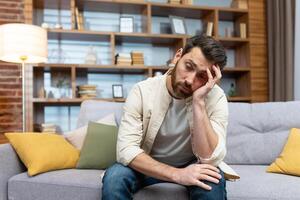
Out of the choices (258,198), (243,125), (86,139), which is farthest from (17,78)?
(258,198)

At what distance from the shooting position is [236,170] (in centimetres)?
193

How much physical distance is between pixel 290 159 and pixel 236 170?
297 mm

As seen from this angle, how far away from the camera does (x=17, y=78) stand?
3.52 meters

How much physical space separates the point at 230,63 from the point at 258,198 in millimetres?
3025

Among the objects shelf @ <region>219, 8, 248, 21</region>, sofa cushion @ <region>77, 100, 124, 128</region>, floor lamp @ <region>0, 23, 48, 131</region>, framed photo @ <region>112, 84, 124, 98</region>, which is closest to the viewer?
sofa cushion @ <region>77, 100, 124, 128</region>

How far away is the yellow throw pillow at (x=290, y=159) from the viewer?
1.84 m

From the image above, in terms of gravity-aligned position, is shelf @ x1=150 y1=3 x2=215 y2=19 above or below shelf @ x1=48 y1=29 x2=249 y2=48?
above

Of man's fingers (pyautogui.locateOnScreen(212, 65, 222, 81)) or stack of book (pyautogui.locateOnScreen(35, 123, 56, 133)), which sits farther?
stack of book (pyautogui.locateOnScreen(35, 123, 56, 133))

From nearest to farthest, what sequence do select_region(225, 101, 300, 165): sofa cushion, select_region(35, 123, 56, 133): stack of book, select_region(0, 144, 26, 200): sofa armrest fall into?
1. select_region(0, 144, 26, 200): sofa armrest
2. select_region(225, 101, 300, 165): sofa cushion
3. select_region(35, 123, 56, 133): stack of book

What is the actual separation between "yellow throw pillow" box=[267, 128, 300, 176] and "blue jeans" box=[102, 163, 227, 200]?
63 cm

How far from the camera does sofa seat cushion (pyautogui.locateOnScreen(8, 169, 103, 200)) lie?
1.70 metres

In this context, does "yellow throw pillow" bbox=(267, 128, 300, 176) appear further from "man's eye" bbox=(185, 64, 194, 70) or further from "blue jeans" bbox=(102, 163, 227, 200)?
"man's eye" bbox=(185, 64, 194, 70)

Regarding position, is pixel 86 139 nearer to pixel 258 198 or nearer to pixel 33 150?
pixel 33 150

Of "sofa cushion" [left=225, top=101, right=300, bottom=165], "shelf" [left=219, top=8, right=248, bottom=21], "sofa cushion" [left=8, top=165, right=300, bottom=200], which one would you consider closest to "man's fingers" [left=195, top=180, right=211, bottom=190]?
"sofa cushion" [left=8, top=165, right=300, bottom=200]
